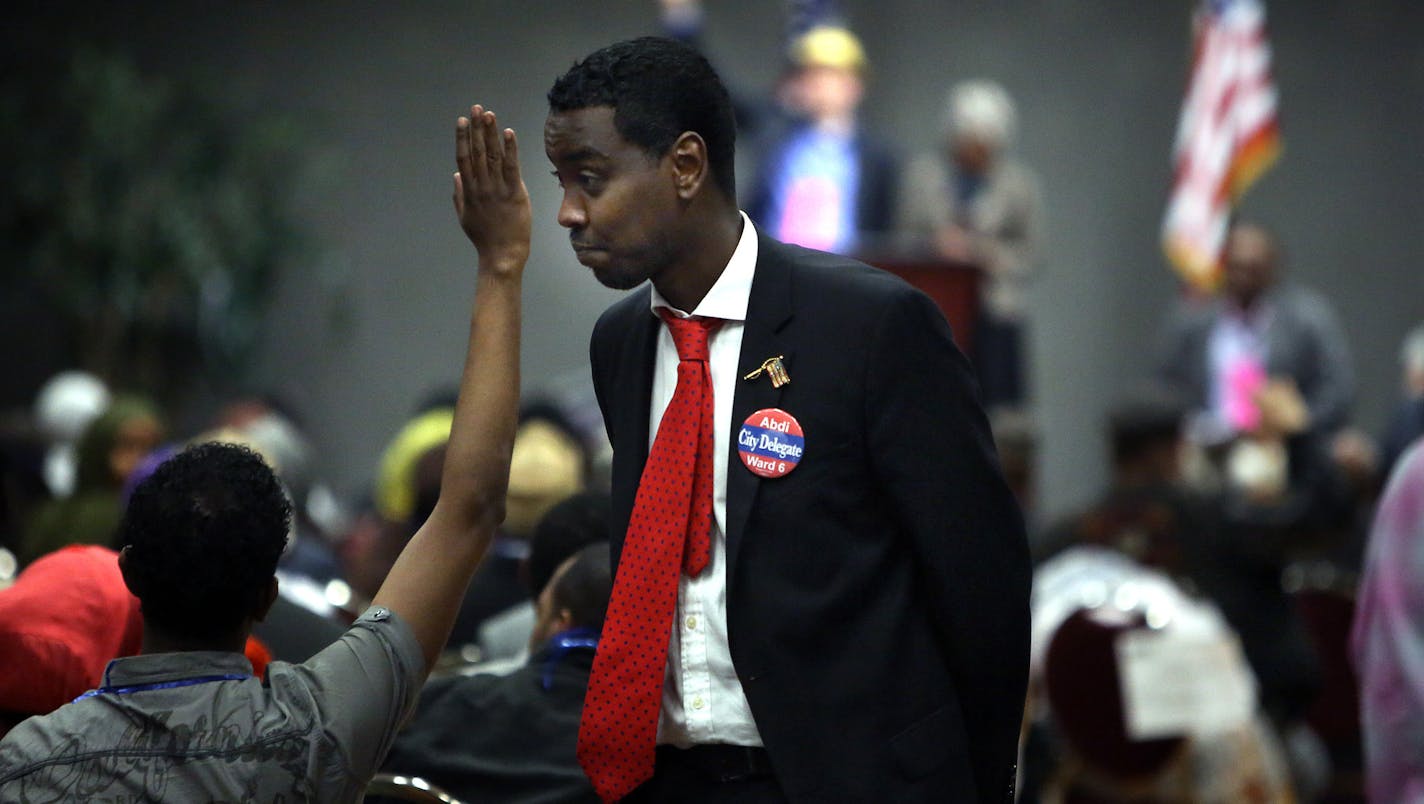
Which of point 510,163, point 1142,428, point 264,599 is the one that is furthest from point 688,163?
point 1142,428

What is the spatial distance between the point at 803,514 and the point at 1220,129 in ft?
21.8

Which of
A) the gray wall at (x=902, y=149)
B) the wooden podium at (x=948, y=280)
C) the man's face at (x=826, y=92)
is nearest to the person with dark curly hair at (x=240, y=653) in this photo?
the wooden podium at (x=948, y=280)

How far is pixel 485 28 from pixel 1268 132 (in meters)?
5.07

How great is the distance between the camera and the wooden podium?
6.78 meters

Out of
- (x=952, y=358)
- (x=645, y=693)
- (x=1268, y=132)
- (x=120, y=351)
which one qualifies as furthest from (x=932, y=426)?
(x=120, y=351)

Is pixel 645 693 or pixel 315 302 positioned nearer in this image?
pixel 645 693

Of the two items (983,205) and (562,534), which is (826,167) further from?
(562,534)

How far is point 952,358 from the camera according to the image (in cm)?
232

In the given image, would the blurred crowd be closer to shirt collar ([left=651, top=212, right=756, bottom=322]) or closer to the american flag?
the american flag

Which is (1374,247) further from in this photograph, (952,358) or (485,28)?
(952,358)

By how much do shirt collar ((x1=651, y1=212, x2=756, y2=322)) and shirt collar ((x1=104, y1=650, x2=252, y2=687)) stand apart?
29.7 inches

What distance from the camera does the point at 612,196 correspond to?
7.65ft

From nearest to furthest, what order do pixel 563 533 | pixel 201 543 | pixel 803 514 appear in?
1. pixel 201 543
2. pixel 803 514
3. pixel 563 533

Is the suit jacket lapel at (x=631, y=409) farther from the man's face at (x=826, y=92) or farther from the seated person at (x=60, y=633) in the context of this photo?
the man's face at (x=826, y=92)
